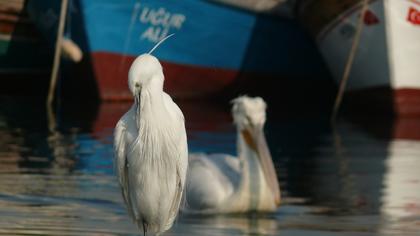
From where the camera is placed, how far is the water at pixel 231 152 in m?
9.89

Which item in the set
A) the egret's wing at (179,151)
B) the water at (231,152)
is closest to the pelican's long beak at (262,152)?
the water at (231,152)

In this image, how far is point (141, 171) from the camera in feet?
24.7

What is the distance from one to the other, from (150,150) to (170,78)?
1311 cm

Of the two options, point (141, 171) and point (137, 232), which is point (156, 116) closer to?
point (141, 171)

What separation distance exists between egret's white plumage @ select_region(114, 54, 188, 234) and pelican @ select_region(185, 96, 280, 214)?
114 inches

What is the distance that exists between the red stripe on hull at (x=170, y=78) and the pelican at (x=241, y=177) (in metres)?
8.21

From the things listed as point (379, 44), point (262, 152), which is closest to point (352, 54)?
point (379, 44)

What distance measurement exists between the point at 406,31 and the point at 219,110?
9.71 ft

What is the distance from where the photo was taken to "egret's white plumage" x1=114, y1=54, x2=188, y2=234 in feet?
23.2

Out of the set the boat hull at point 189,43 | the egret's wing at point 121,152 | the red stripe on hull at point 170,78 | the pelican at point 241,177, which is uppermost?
the egret's wing at point 121,152

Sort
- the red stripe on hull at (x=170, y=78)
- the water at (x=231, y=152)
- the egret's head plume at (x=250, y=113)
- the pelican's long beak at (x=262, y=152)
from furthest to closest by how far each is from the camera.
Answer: the red stripe on hull at (x=170, y=78) → the egret's head plume at (x=250, y=113) → the pelican's long beak at (x=262, y=152) → the water at (x=231, y=152)

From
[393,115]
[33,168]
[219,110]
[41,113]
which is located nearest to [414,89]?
[393,115]

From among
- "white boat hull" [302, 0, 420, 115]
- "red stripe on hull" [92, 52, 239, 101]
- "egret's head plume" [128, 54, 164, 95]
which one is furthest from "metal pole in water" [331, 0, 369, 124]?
"egret's head plume" [128, 54, 164, 95]

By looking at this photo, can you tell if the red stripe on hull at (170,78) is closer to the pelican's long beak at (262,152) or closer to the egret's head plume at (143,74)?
the pelican's long beak at (262,152)
